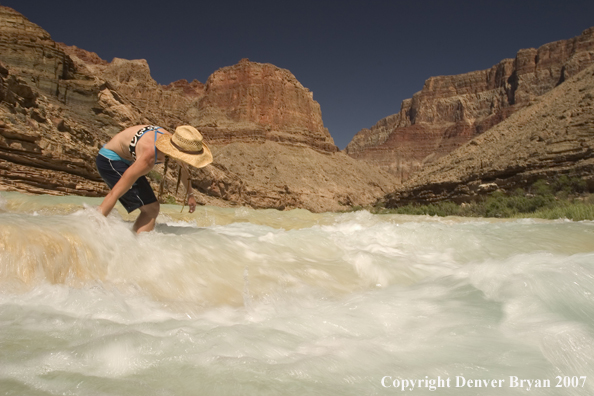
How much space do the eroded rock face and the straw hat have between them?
54.1 m

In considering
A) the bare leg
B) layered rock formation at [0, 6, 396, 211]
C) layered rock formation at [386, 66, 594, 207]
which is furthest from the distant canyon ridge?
the bare leg

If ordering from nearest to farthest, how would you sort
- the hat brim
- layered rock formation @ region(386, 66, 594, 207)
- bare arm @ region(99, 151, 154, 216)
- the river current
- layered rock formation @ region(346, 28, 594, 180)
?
the river current
bare arm @ region(99, 151, 154, 216)
the hat brim
layered rock formation @ region(386, 66, 594, 207)
layered rock formation @ region(346, 28, 594, 180)

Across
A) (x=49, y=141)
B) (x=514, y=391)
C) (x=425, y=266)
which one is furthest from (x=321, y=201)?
(x=514, y=391)

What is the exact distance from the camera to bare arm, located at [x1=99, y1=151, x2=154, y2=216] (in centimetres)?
333

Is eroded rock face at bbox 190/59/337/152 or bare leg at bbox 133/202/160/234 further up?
eroded rock face at bbox 190/59/337/152

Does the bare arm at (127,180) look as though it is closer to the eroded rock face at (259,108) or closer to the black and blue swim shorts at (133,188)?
the black and blue swim shorts at (133,188)

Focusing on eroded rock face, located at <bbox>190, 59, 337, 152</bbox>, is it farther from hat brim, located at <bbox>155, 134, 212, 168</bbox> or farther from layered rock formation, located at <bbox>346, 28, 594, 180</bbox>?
hat brim, located at <bbox>155, 134, 212, 168</bbox>

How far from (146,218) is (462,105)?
106m

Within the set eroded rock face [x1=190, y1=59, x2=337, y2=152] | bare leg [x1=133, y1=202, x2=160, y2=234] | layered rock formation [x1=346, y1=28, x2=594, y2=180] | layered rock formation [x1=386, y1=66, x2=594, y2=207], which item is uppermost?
layered rock formation [x1=346, y1=28, x2=594, y2=180]

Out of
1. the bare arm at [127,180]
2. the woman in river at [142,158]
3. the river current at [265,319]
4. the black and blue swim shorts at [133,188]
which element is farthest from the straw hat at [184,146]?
the river current at [265,319]

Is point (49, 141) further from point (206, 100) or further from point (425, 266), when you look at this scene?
point (206, 100)

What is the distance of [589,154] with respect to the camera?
53.7 ft

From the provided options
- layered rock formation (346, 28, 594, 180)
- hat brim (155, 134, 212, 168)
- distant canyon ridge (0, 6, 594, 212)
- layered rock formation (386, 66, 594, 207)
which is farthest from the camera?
layered rock formation (346, 28, 594, 180)

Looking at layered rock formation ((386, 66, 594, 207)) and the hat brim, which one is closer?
the hat brim
